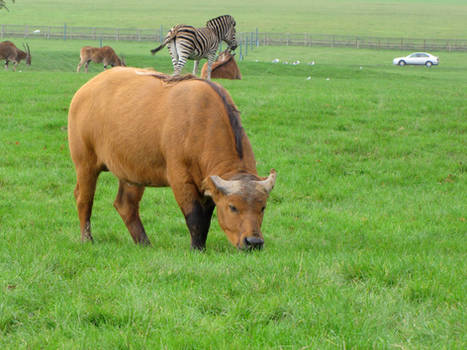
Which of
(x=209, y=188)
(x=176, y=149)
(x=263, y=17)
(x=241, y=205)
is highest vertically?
(x=263, y=17)

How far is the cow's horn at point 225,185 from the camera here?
6.13 metres

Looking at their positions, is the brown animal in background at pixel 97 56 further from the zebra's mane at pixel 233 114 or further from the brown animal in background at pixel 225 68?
the zebra's mane at pixel 233 114

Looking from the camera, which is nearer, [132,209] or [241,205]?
[241,205]

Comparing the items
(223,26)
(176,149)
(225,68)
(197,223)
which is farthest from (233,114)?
(225,68)

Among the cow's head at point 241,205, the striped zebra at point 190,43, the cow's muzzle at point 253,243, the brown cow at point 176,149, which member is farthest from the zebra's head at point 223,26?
the cow's muzzle at point 253,243

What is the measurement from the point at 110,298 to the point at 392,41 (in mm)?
80105

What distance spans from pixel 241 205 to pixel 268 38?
237 ft

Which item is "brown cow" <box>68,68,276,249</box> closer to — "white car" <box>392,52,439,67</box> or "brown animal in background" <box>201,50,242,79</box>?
"brown animal in background" <box>201,50,242,79</box>

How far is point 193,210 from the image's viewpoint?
6590 mm

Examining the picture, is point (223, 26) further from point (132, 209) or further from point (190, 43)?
point (132, 209)

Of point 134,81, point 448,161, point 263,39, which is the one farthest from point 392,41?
point 134,81

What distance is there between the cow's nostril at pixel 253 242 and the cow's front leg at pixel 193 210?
0.81 metres

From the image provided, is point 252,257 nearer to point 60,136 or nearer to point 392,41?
point 60,136

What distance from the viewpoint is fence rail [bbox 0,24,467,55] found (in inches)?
2761
